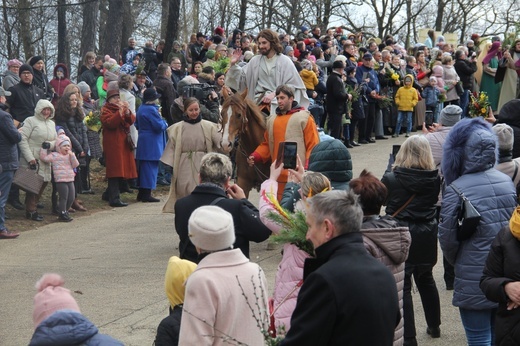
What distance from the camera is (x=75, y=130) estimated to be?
15.9 m

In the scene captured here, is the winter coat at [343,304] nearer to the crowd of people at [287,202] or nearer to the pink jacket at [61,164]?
the crowd of people at [287,202]

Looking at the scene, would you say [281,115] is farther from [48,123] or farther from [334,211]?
[334,211]

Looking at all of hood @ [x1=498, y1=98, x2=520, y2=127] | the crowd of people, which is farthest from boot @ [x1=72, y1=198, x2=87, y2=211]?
hood @ [x1=498, y1=98, x2=520, y2=127]

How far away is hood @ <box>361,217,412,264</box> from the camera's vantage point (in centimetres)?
623

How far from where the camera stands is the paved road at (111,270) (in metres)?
9.09

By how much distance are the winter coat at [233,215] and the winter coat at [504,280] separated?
6.16ft

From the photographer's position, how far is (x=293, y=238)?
493 cm

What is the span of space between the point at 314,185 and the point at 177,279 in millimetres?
1471

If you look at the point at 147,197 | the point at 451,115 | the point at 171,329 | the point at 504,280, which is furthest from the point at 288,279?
the point at 147,197

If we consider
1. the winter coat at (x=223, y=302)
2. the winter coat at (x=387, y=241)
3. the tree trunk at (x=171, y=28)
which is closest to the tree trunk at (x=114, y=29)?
the tree trunk at (x=171, y=28)

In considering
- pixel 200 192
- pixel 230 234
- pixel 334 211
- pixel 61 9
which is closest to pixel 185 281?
pixel 230 234

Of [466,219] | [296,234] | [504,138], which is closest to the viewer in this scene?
[296,234]

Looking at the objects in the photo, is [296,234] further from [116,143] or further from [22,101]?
[22,101]

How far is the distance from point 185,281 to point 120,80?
12125 mm
